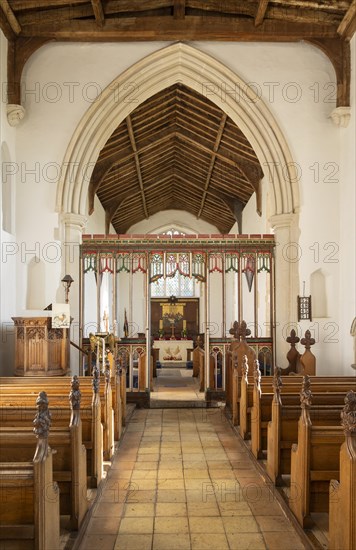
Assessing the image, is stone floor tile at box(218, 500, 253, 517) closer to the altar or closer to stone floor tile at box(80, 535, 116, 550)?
stone floor tile at box(80, 535, 116, 550)

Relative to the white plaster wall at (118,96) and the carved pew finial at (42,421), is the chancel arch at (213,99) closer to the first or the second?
the white plaster wall at (118,96)

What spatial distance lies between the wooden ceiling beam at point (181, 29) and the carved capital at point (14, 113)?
36.7 inches

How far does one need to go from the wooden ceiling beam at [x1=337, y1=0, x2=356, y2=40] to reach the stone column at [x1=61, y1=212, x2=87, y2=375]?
13.2 feet

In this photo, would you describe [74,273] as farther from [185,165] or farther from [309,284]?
[185,165]

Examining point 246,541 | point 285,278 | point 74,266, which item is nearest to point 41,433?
point 246,541

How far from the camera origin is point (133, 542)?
303 centimetres

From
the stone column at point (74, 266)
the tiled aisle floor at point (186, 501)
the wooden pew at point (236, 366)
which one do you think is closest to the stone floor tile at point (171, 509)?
the tiled aisle floor at point (186, 501)

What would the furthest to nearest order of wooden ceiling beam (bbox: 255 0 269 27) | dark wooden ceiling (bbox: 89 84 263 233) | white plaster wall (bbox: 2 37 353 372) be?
dark wooden ceiling (bbox: 89 84 263 233) → white plaster wall (bbox: 2 37 353 372) → wooden ceiling beam (bbox: 255 0 269 27)

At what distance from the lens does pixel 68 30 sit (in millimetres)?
7477

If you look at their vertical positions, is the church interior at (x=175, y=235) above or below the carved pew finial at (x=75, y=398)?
above

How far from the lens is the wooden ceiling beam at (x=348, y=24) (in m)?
6.75

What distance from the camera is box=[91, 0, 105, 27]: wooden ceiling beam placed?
6942 mm

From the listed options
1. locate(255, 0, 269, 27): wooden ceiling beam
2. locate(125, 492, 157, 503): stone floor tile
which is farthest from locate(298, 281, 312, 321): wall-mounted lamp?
locate(125, 492, 157, 503): stone floor tile

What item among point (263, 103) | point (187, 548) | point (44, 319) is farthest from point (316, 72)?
point (187, 548)
